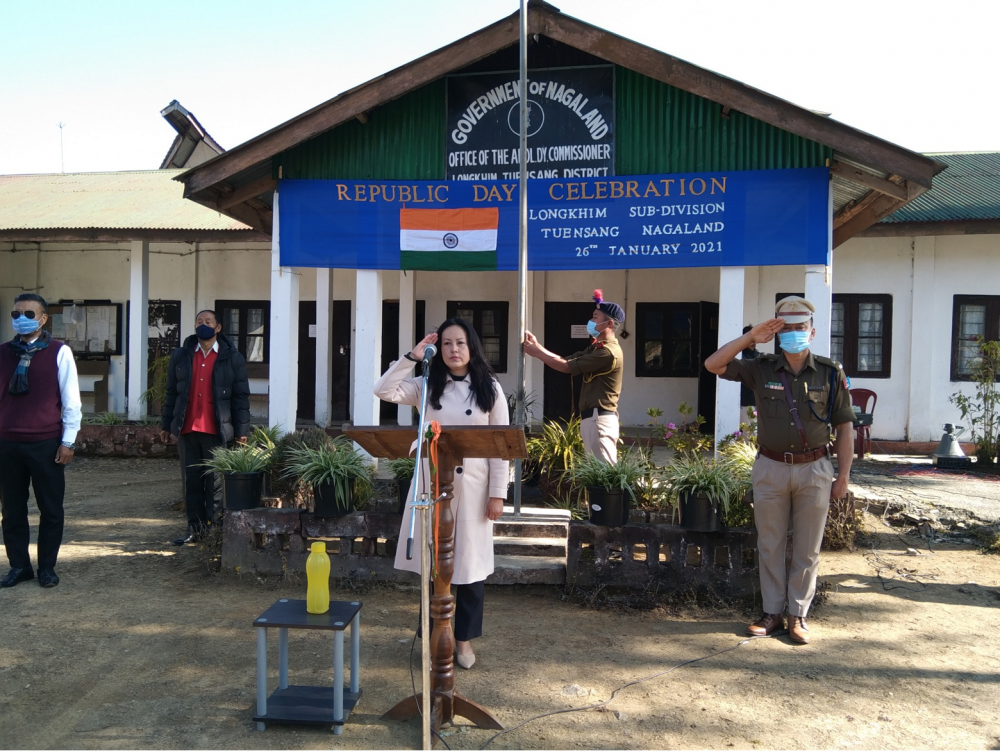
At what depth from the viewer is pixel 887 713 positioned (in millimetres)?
3949

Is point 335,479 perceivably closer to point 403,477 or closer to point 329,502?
point 329,502

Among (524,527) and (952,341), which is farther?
(952,341)

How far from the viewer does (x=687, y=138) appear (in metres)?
8.01

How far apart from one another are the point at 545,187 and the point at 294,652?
5358 millimetres

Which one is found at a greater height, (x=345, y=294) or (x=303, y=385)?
(x=345, y=294)

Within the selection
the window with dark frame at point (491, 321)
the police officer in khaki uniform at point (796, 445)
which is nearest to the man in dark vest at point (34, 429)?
the police officer in khaki uniform at point (796, 445)

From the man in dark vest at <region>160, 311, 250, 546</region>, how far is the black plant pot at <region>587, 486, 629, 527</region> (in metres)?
3.14

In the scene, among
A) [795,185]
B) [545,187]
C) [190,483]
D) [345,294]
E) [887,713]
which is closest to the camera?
[887,713]

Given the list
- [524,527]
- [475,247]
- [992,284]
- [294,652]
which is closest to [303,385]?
[475,247]

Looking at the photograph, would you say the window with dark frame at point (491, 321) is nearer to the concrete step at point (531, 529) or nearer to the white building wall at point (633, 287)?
the white building wall at point (633, 287)

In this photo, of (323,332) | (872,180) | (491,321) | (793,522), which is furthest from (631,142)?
(491,321)

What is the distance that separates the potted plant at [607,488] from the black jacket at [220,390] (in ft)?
9.89

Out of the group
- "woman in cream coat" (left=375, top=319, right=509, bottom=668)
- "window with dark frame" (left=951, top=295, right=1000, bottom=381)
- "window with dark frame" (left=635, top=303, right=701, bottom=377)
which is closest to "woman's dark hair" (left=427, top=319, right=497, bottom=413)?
"woman in cream coat" (left=375, top=319, right=509, bottom=668)

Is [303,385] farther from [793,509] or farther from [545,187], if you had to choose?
[793,509]
